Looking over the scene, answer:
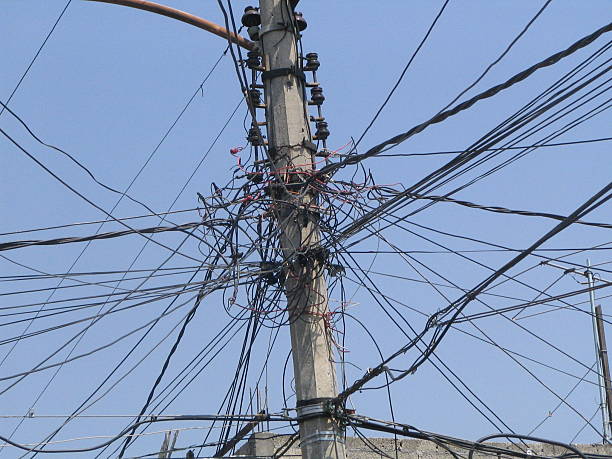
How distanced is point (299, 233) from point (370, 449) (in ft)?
9.37

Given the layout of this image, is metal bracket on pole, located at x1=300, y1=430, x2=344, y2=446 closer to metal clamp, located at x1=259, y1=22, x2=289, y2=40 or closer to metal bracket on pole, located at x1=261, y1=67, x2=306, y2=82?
metal bracket on pole, located at x1=261, y1=67, x2=306, y2=82

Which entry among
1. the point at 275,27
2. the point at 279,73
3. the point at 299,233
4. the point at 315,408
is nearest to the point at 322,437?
the point at 315,408

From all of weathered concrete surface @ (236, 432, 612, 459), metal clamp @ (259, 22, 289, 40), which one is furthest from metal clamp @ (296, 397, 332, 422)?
metal clamp @ (259, 22, 289, 40)

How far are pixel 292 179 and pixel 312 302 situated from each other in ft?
3.74

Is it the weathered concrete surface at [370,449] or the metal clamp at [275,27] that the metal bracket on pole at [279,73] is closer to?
the metal clamp at [275,27]

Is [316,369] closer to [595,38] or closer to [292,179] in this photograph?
[292,179]

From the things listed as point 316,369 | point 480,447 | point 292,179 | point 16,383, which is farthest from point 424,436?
point 16,383

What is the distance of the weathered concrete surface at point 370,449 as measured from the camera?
10.3 m

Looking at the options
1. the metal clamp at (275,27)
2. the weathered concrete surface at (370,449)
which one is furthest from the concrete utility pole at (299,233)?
the weathered concrete surface at (370,449)

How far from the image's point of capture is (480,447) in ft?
30.0

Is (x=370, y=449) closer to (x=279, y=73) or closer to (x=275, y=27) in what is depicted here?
(x=279, y=73)

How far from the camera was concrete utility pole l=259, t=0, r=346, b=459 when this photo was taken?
9.28 metres

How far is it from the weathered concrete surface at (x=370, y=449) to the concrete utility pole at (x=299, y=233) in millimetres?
892

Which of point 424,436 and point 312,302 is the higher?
point 312,302
